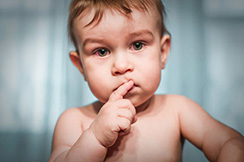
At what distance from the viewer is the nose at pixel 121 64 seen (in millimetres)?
572

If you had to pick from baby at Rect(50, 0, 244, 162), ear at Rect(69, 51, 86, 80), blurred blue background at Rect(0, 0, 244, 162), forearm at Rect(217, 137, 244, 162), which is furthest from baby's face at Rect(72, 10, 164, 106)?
blurred blue background at Rect(0, 0, 244, 162)

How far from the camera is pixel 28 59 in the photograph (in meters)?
1.24

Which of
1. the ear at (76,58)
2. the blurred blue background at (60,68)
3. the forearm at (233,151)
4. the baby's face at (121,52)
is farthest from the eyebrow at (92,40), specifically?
the blurred blue background at (60,68)

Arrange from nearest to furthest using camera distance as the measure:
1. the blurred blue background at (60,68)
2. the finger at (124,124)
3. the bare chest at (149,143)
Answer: the finger at (124,124), the bare chest at (149,143), the blurred blue background at (60,68)

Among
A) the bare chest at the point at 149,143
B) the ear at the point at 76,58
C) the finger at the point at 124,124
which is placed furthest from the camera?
the ear at the point at 76,58

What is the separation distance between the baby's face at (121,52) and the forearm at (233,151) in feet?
0.71

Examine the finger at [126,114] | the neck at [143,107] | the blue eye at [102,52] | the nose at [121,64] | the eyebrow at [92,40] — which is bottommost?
the neck at [143,107]

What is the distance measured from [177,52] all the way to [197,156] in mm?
494

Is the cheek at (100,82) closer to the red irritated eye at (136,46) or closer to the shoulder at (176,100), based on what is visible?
the red irritated eye at (136,46)

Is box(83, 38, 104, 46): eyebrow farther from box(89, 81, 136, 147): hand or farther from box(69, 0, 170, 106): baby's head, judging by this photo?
box(89, 81, 136, 147): hand

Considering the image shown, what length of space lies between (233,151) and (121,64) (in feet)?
1.03

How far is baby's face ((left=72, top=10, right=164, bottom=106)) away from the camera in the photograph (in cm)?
58

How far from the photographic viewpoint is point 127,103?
57cm

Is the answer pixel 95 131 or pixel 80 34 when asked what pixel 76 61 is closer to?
pixel 80 34
